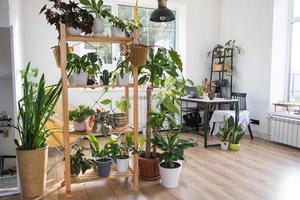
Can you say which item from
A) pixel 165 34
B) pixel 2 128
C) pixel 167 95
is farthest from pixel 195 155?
pixel 165 34

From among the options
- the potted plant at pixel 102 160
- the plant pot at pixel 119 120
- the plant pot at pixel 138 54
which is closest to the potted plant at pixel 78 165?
the potted plant at pixel 102 160

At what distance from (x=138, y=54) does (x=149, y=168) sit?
50.1 inches

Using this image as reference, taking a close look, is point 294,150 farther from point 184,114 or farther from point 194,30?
point 194,30

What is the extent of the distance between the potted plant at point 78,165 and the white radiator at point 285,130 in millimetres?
3250

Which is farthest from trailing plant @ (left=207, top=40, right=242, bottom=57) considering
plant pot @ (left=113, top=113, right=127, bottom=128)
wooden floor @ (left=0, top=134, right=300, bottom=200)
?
plant pot @ (left=113, top=113, right=127, bottom=128)

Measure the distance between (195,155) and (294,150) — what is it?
1656mm

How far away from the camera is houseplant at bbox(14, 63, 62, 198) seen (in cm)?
243

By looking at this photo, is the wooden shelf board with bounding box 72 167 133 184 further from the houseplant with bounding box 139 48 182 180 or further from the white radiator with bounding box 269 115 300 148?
the white radiator with bounding box 269 115 300 148

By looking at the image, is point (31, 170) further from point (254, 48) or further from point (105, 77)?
point (254, 48)

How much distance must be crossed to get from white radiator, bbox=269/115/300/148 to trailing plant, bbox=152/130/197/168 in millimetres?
2285

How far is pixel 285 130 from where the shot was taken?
4.25 meters

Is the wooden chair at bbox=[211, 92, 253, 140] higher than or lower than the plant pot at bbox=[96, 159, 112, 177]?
higher

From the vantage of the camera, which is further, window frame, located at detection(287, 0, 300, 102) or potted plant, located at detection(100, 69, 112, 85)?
window frame, located at detection(287, 0, 300, 102)

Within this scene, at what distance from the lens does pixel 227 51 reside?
554 cm
